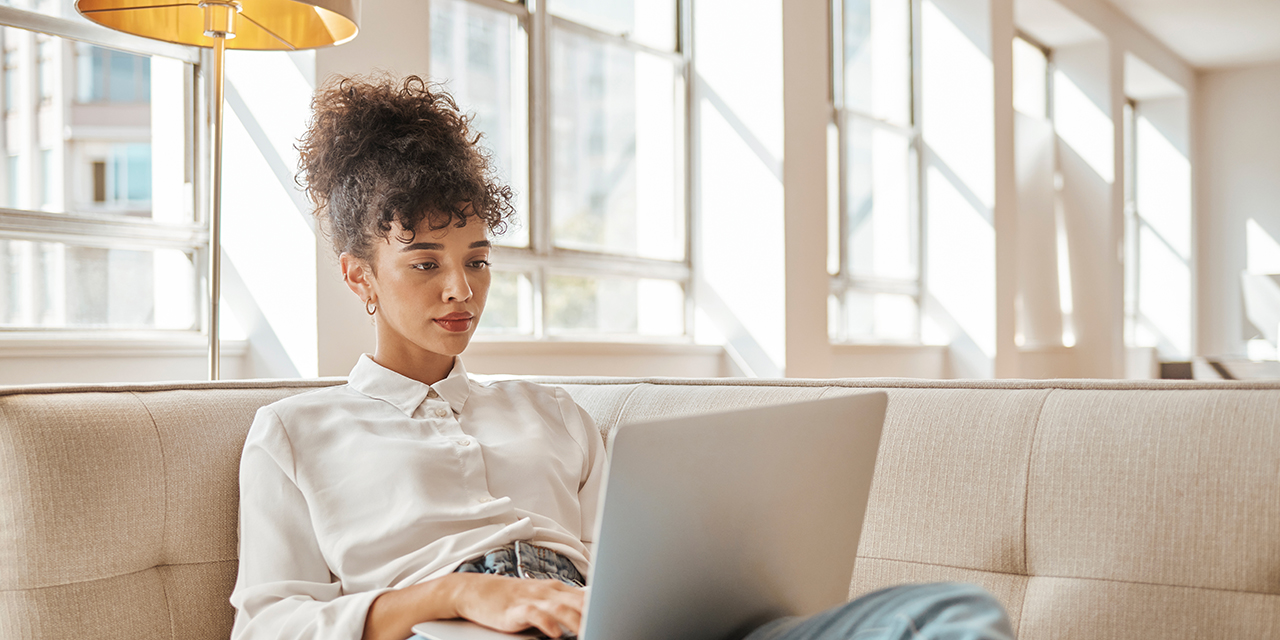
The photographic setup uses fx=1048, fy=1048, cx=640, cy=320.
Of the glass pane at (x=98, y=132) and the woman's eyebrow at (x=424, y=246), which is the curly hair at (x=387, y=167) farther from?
the glass pane at (x=98, y=132)

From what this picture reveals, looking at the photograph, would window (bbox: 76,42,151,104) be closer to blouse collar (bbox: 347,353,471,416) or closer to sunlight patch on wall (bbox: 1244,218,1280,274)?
blouse collar (bbox: 347,353,471,416)

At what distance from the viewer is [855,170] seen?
18.1ft

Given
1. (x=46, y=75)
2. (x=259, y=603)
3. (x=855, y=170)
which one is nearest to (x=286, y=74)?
(x=46, y=75)

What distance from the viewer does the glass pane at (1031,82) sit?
23.8ft

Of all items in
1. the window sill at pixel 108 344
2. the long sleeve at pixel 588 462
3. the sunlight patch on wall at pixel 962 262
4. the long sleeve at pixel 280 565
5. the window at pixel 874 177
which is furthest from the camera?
the sunlight patch on wall at pixel 962 262

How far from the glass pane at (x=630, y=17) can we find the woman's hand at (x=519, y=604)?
3.12 meters

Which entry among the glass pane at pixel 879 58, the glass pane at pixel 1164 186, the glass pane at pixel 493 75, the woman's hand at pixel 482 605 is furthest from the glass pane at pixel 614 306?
the glass pane at pixel 1164 186

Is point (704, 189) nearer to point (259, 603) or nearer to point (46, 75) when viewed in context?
point (46, 75)

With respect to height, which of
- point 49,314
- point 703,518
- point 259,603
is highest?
point 49,314

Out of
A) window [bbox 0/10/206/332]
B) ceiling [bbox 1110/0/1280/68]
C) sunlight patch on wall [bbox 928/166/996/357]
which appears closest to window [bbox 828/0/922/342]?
sunlight patch on wall [bbox 928/166/996/357]

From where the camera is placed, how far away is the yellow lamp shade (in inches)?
78.2

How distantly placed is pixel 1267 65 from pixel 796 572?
364 inches

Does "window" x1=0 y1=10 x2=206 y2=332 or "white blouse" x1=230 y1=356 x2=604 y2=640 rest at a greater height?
"window" x1=0 y1=10 x2=206 y2=332

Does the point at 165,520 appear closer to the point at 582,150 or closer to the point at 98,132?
the point at 98,132
